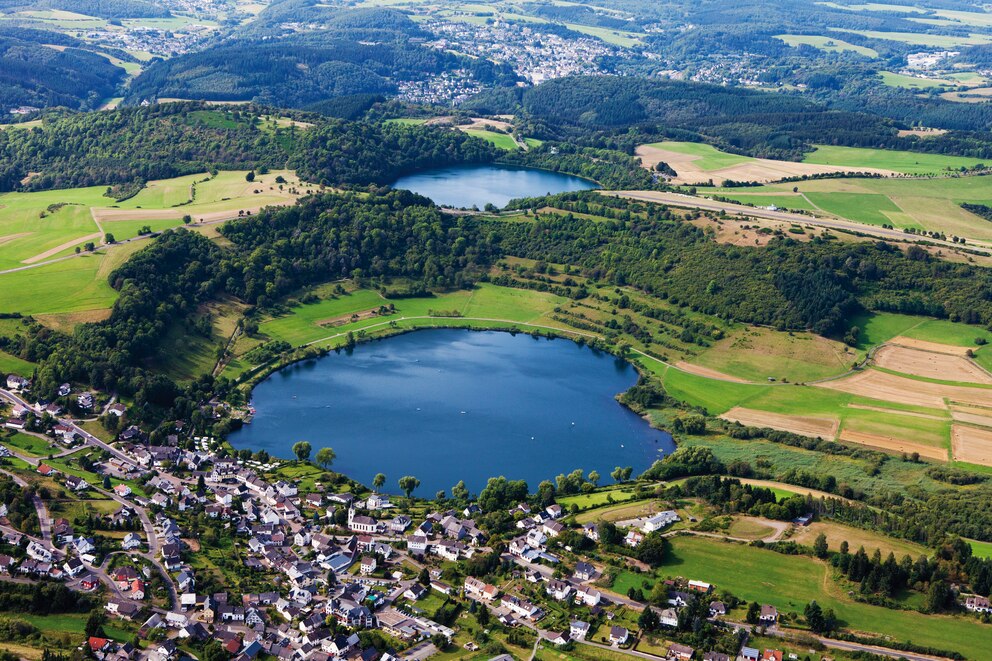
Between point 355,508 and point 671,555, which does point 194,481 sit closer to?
point 355,508

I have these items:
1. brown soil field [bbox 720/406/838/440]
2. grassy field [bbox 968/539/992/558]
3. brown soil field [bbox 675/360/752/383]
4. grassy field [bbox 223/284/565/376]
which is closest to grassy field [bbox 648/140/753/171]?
grassy field [bbox 223/284/565/376]

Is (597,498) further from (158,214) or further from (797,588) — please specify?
(158,214)

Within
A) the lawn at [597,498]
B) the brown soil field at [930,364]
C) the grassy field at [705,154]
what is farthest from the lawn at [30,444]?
the grassy field at [705,154]

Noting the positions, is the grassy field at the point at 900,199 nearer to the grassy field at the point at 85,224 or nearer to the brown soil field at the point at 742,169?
the brown soil field at the point at 742,169

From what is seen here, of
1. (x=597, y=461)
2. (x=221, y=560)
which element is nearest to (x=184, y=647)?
(x=221, y=560)

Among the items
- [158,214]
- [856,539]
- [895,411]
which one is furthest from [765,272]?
[158,214]

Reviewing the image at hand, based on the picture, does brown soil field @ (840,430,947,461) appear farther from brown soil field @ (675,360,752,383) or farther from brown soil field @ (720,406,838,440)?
brown soil field @ (675,360,752,383)
